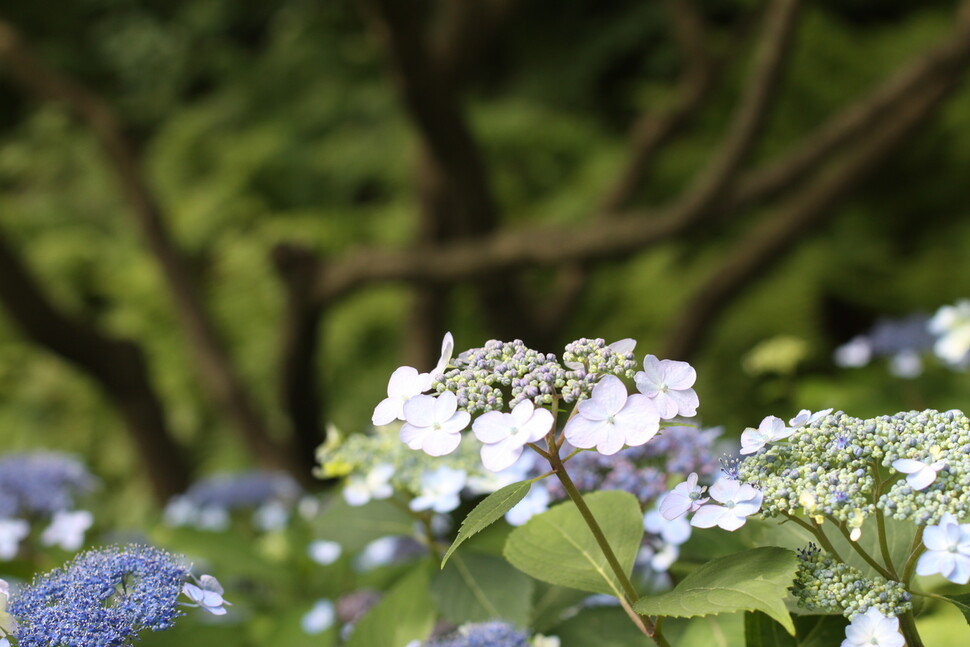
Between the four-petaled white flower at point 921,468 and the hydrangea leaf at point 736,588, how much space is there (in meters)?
0.07

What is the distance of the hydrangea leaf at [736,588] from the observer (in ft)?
1.40

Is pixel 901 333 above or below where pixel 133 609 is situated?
above

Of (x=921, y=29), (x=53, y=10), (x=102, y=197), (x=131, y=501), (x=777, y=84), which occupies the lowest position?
(x=777, y=84)

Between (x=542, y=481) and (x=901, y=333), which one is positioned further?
(x=901, y=333)

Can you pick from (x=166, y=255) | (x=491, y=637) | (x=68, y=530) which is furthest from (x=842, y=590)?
(x=166, y=255)

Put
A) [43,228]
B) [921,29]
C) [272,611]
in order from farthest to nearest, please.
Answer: [43,228] → [921,29] → [272,611]

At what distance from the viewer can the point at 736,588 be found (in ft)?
1.47

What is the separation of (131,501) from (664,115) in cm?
215

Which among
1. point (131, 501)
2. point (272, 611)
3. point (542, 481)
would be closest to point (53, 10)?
point (131, 501)

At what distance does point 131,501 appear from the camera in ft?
10.1

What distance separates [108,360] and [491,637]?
59.4 inches

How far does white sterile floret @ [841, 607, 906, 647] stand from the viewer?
1.39ft

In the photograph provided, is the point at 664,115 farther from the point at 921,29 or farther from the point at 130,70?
the point at 130,70

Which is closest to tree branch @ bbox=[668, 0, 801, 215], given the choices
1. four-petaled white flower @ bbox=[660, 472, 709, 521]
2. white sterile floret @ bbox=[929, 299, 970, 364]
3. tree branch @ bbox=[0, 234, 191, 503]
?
white sterile floret @ bbox=[929, 299, 970, 364]
